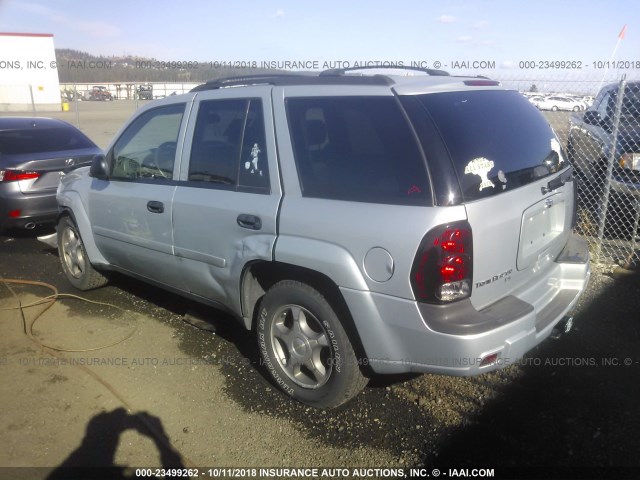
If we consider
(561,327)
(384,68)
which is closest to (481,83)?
(384,68)

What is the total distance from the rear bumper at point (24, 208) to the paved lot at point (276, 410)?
2373 mm

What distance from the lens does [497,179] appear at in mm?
2699

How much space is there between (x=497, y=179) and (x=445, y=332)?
0.85m

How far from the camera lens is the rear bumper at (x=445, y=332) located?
2490 millimetres

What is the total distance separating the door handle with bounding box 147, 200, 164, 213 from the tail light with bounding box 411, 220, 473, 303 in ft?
6.94

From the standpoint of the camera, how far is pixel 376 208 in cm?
262

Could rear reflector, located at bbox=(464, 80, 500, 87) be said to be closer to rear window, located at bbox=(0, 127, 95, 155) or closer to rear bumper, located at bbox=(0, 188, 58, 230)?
rear bumper, located at bbox=(0, 188, 58, 230)

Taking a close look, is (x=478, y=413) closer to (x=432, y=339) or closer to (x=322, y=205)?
(x=432, y=339)

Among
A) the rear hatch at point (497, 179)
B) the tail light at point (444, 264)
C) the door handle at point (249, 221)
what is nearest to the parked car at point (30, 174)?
the door handle at point (249, 221)

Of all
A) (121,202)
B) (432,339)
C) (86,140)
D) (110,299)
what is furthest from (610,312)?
(86,140)

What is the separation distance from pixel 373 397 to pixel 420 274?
1203mm

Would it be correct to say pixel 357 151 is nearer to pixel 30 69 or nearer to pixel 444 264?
pixel 444 264

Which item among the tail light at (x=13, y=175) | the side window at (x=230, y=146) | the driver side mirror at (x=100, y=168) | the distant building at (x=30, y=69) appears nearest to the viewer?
the side window at (x=230, y=146)

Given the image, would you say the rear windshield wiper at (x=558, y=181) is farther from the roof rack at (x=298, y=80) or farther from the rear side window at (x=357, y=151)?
the roof rack at (x=298, y=80)
